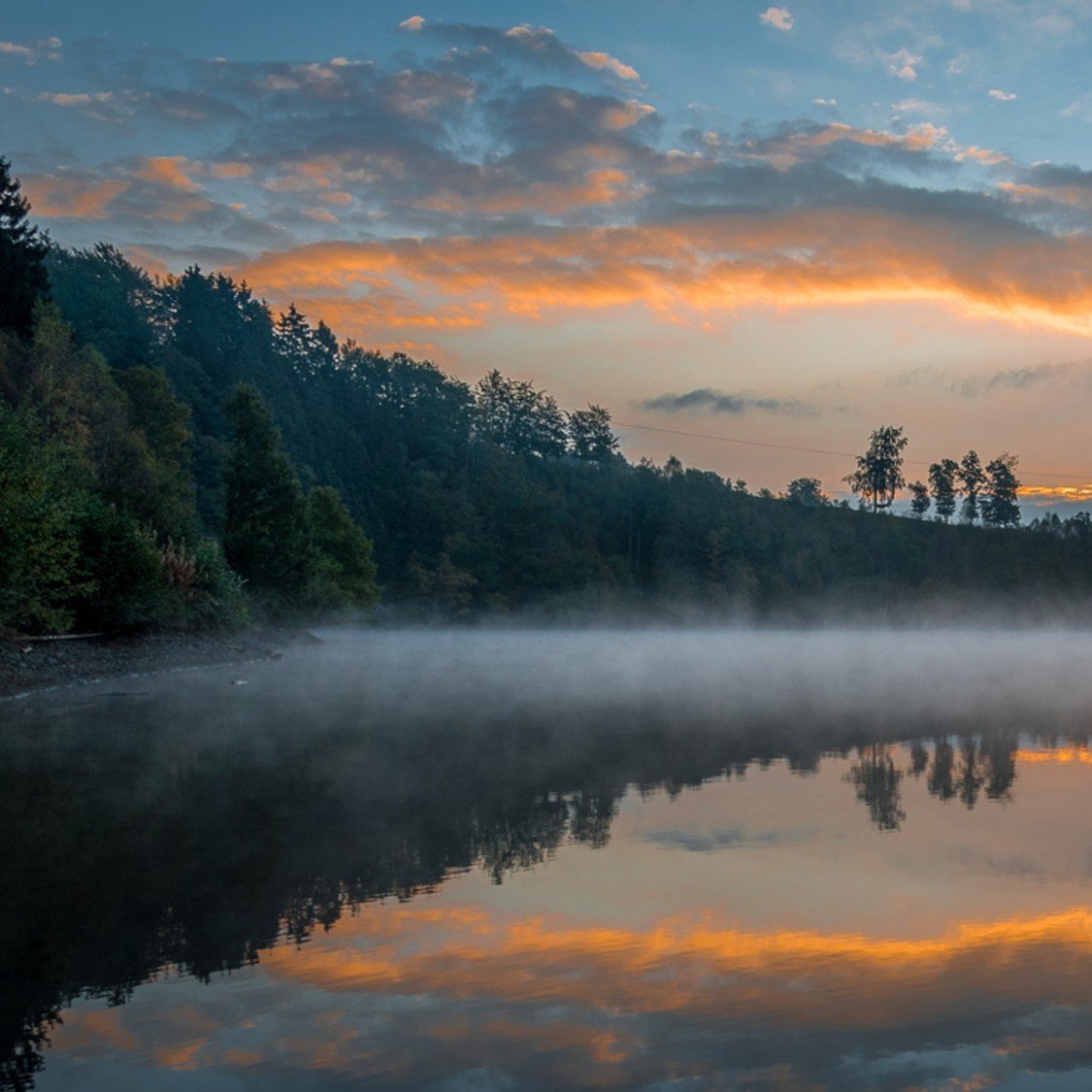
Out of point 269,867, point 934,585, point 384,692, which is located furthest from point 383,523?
point 269,867

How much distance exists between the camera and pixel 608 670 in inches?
1571

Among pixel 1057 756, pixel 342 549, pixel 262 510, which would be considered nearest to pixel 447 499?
pixel 342 549

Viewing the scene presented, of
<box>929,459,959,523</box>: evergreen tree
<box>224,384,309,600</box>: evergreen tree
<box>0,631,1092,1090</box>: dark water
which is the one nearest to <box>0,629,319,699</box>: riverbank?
<box>0,631,1092,1090</box>: dark water

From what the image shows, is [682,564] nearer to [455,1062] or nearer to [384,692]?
[384,692]

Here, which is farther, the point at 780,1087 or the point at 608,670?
the point at 608,670

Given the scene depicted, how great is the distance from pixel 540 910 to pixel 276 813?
4.43 m

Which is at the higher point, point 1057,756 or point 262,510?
point 262,510

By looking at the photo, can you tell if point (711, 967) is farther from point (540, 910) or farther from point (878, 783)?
point (878, 783)

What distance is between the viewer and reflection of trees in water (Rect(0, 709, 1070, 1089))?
297 inches

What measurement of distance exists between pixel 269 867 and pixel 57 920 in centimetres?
198

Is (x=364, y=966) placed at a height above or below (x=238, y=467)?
below

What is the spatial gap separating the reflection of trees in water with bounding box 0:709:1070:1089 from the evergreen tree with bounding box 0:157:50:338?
31.4 metres

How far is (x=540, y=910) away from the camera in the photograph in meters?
8.55

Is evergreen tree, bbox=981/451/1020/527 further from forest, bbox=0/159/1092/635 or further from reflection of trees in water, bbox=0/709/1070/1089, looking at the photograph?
reflection of trees in water, bbox=0/709/1070/1089
